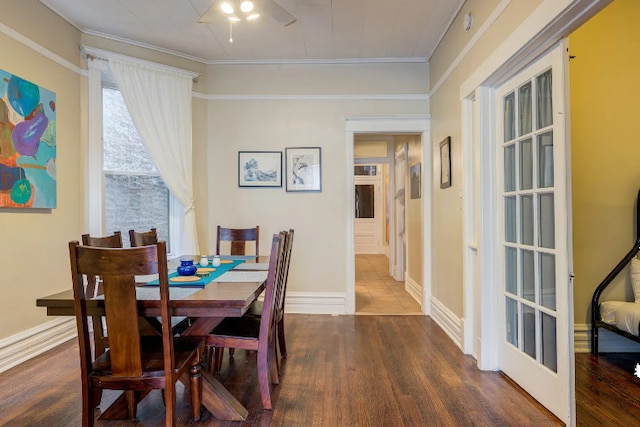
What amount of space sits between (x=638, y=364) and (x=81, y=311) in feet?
11.8

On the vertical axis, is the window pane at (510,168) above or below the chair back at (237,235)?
above

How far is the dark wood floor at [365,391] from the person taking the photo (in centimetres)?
200

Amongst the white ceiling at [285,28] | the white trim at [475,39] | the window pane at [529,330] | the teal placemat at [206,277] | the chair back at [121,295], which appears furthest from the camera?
the white ceiling at [285,28]

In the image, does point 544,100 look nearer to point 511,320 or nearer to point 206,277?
point 511,320

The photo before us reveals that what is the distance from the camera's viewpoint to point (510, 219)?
8.11ft

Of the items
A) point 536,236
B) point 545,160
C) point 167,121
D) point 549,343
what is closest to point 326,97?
point 167,121

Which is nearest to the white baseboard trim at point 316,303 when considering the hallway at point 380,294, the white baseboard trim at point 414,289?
the hallway at point 380,294

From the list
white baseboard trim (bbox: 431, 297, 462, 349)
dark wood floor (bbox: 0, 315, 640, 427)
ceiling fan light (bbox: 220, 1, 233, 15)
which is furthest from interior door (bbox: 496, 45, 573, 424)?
ceiling fan light (bbox: 220, 1, 233, 15)

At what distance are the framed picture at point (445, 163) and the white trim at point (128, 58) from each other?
2.76m

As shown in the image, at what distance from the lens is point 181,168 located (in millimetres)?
3928

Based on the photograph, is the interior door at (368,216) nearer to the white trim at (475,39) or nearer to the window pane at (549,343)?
the white trim at (475,39)

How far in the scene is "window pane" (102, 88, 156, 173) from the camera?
12.1 feet

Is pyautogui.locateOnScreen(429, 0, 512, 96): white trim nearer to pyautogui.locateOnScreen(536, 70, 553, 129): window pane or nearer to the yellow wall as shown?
pyautogui.locateOnScreen(536, 70, 553, 129): window pane

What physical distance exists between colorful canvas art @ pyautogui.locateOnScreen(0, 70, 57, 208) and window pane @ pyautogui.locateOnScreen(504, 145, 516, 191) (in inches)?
140
